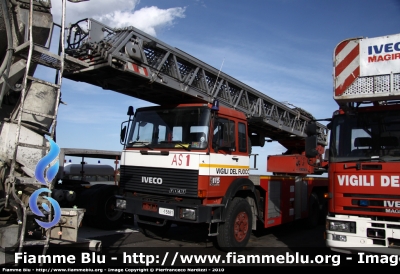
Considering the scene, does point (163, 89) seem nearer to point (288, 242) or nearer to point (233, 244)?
point (233, 244)

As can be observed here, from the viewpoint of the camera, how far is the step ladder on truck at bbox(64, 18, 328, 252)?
6.36 m

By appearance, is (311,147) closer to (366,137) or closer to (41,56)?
(366,137)

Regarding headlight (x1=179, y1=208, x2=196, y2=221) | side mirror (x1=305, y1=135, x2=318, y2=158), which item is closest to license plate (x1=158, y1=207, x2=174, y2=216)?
headlight (x1=179, y1=208, x2=196, y2=221)

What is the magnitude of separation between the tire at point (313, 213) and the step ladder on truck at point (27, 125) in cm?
752

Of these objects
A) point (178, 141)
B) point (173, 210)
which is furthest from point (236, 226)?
point (178, 141)

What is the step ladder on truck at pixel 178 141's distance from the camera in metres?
6.36

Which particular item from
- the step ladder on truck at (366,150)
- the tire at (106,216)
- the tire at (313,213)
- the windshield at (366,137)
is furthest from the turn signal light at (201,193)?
the tire at (313,213)

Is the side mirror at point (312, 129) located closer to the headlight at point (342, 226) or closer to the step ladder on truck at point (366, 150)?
the step ladder on truck at point (366, 150)

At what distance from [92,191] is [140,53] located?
3857mm

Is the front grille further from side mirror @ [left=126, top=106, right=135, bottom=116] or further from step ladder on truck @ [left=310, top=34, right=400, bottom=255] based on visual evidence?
step ladder on truck @ [left=310, top=34, right=400, bottom=255]

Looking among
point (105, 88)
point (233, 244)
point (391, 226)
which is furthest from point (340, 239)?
point (105, 88)

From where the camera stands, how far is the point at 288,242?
27.4 feet

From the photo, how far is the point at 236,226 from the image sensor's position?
7023 mm

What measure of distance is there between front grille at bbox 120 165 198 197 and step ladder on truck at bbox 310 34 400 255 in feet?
7.85
